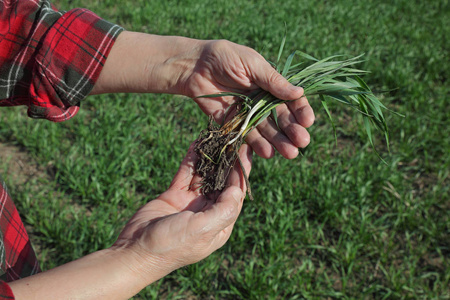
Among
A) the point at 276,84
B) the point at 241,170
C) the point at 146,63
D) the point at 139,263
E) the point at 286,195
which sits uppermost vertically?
the point at 146,63

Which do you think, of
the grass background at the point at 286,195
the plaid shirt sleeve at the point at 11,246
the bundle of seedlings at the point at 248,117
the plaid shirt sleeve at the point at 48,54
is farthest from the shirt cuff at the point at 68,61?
the grass background at the point at 286,195

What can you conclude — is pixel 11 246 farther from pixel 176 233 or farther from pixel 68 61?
pixel 68 61

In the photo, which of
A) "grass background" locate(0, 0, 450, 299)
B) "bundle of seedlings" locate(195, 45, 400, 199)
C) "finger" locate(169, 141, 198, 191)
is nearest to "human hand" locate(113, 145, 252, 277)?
"finger" locate(169, 141, 198, 191)

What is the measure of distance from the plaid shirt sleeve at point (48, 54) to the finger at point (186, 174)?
56 cm

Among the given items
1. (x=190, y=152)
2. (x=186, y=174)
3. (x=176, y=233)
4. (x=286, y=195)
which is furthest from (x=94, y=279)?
(x=286, y=195)

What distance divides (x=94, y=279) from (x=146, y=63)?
3.54 ft

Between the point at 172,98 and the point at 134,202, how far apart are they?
131 cm

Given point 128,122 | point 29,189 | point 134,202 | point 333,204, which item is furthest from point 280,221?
point 29,189

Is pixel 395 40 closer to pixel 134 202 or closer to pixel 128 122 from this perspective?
pixel 128 122

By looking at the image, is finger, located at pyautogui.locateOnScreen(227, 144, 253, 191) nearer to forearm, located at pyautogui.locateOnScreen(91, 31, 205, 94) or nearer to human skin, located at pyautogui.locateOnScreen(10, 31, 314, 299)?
human skin, located at pyautogui.locateOnScreen(10, 31, 314, 299)

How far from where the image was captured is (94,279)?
1.26 m

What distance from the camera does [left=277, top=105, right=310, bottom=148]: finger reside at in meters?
1.95

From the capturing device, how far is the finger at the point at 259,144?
2051mm

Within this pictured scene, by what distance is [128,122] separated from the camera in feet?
11.5
